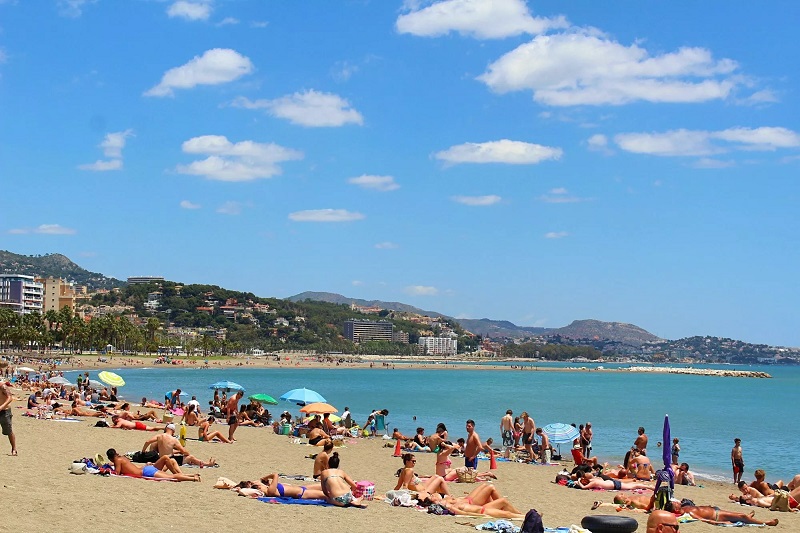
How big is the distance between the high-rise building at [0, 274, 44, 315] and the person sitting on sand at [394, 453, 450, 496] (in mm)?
150598

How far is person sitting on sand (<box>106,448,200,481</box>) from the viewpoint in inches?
470

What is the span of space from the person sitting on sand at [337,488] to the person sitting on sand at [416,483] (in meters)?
1.17

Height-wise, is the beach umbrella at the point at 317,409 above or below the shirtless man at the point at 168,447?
below

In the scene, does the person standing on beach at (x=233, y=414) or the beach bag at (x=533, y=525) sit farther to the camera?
the person standing on beach at (x=233, y=414)

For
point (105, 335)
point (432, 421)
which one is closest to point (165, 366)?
point (105, 335)

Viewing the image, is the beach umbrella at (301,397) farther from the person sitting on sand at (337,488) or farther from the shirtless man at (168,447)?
the person sitting on sand at (337,488)

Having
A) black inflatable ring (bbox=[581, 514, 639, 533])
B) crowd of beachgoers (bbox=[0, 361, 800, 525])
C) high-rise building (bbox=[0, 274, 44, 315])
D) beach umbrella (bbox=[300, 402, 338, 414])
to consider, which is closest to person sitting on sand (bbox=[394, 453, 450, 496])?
crowd of beachgoers (bbox=[0, 361, 800, 525])

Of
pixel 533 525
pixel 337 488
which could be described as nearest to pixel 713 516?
pixel 533 525

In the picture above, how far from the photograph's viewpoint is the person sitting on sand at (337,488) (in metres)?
10.8

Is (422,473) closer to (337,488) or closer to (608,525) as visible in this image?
(337,488)

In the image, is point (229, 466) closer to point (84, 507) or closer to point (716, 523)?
point (84, 507)

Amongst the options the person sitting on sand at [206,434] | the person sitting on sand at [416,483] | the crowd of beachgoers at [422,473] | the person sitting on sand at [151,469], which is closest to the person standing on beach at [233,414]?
the crowd of beachgoers at [422,473]

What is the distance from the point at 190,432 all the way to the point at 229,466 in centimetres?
605

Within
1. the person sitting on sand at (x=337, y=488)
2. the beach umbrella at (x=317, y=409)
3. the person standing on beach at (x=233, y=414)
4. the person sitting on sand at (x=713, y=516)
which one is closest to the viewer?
the person sitting on sand at (x=337, y=488)
